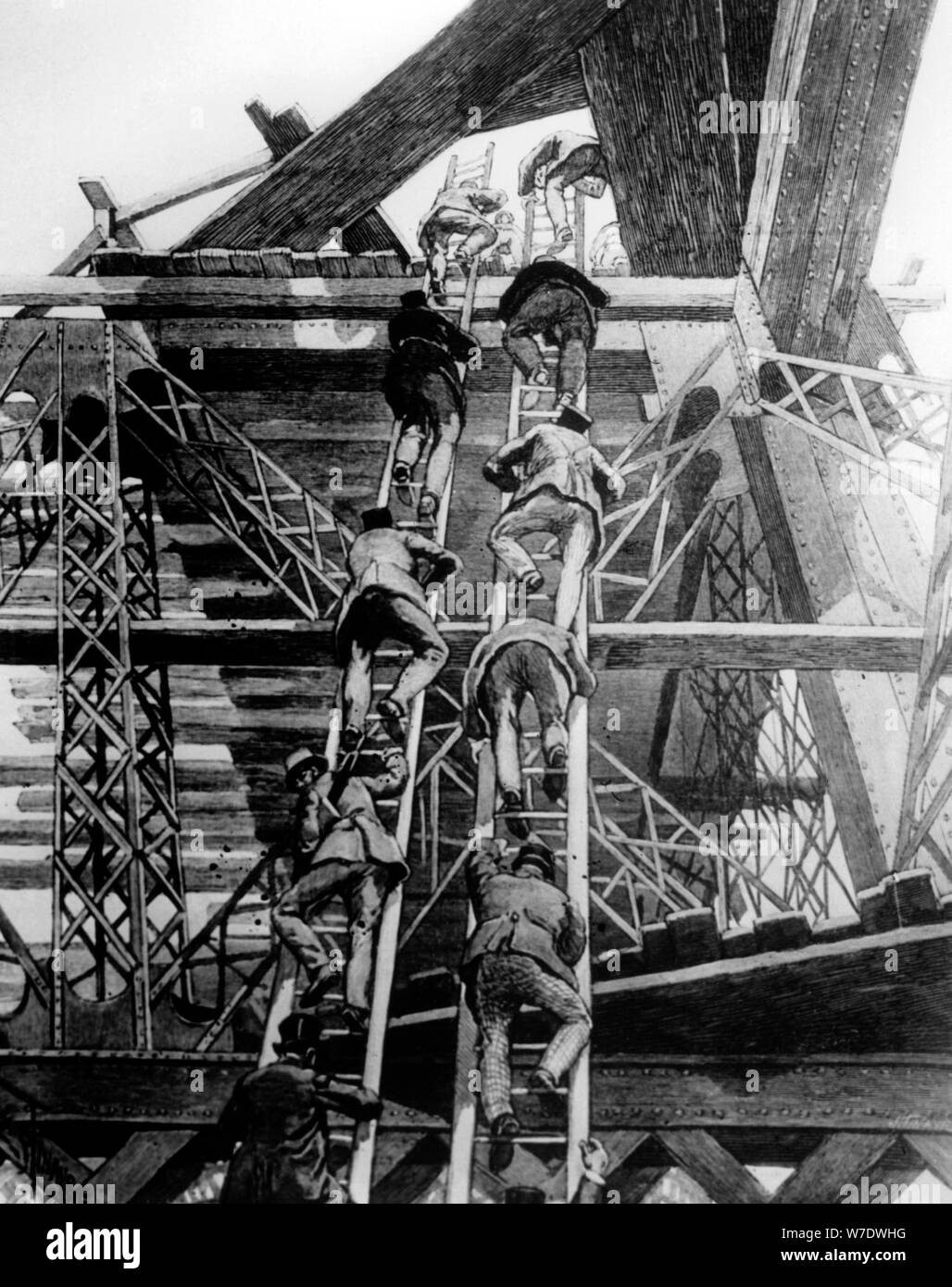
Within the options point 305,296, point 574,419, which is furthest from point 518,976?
point 305,296

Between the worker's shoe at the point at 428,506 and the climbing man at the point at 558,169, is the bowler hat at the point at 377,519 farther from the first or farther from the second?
the climbing man at the point at 558,169

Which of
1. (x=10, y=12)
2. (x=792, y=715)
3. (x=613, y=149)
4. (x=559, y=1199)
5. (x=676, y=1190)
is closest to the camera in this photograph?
(x=559, y=1199)

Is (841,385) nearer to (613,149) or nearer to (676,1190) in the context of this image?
(613,149)

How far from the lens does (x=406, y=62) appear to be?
7746 mm

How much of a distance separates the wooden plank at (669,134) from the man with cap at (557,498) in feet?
5.51

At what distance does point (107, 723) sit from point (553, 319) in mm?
3471

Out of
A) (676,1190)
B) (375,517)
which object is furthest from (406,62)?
(676,1190)

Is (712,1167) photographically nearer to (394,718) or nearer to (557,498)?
(394,718)

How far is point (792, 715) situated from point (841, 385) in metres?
2.28

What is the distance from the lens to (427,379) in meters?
7.65

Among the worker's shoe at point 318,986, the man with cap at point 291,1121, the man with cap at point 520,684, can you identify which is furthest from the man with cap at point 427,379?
the man with cap at point 291,1121

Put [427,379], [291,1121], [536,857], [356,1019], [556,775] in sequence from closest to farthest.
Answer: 1. [291,1121]
2. [356,1019]
3. [536,857]
4. [556,775]
5. [427,379]

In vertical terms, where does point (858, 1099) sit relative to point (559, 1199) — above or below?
above

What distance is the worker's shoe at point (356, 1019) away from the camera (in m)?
5.94
